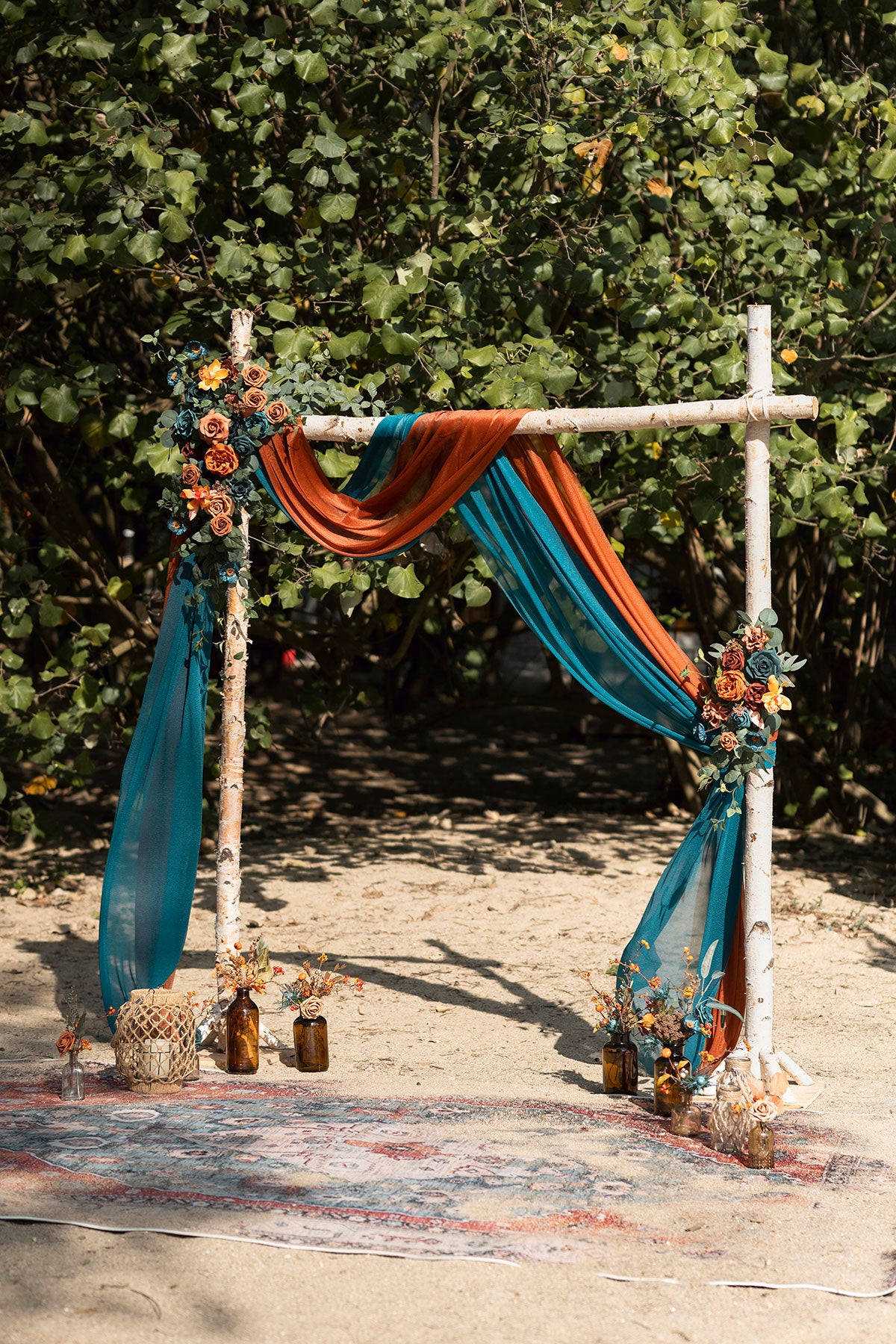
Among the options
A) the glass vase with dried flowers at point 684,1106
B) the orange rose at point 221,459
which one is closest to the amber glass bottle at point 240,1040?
the glass vase with dried flowers at point 684,1106

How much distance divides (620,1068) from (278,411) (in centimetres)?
236

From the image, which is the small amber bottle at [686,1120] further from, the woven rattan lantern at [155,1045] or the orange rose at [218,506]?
the orange rose at [218,506]

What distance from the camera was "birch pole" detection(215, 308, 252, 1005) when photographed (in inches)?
196

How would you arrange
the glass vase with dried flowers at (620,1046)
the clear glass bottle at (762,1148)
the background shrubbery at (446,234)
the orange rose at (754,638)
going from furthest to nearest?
the background shrubbery at (446,234)
the glass vase with dried flowers at (620,1046)
the orange rose at (754,638)
the clear glass bottle at (762,1148)

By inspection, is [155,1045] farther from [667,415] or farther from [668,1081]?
[667,415]

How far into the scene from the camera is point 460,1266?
10.6 feet

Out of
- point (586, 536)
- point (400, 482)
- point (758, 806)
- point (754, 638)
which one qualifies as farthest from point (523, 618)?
point (758, 806)

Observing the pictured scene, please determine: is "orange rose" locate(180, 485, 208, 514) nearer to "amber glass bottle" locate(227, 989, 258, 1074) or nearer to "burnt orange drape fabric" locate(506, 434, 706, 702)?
"burnt orange drape fabric" locate(506, 434, 706, 702)

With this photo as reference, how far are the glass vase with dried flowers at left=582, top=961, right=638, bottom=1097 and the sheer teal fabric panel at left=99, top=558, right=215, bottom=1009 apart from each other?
1.40 m

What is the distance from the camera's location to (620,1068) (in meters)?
4.59

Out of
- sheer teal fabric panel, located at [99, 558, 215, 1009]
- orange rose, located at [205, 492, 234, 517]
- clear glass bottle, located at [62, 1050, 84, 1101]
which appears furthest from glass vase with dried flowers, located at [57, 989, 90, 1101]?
orange rose, located at [205, 492, 234, 517]

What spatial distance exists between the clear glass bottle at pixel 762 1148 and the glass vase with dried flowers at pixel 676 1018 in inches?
11.9

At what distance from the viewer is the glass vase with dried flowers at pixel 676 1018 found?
4.28 m

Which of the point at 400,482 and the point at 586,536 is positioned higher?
the point at 400,482
